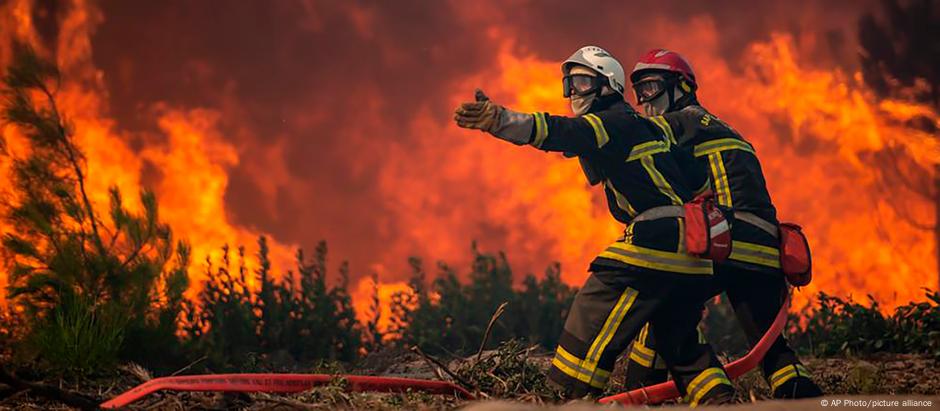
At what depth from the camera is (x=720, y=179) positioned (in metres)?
5.89

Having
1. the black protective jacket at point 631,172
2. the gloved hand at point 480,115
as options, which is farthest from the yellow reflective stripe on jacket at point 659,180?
the gloved hand at point 480,115

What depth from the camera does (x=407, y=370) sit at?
9.20 metres

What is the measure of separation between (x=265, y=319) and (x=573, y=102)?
624cm

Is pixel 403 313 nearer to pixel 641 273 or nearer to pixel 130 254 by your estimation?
pixel 130 254

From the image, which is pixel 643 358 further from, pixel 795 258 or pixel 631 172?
pixel 631 172

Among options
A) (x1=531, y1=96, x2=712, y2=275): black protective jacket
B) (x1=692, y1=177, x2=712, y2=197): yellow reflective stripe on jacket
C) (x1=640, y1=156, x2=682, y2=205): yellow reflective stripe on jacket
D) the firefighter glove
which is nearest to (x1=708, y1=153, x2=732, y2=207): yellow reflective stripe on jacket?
(x1=692, y1=177, x2=712, y2=197): yellow reflective stripe on jacket

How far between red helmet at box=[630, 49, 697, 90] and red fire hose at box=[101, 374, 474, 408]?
2362mm

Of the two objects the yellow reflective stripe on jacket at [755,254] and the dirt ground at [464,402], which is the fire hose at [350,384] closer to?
the dirt ground at [464,402]

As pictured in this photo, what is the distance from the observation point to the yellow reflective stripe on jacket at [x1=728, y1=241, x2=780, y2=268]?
5523 mm

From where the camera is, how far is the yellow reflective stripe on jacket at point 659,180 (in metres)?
5.36

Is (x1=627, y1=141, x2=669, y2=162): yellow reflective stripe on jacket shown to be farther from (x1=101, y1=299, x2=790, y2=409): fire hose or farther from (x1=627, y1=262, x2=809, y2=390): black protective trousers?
(x1=101, y1=299, x2=790, y2=409): fire hose

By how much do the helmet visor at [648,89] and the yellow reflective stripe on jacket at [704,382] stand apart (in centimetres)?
187

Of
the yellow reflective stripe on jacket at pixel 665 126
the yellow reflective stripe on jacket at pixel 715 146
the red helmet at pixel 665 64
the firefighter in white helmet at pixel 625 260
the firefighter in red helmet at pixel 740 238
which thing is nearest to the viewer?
the firefighter in white helmet at pixel 625 260

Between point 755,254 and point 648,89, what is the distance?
1.33m
